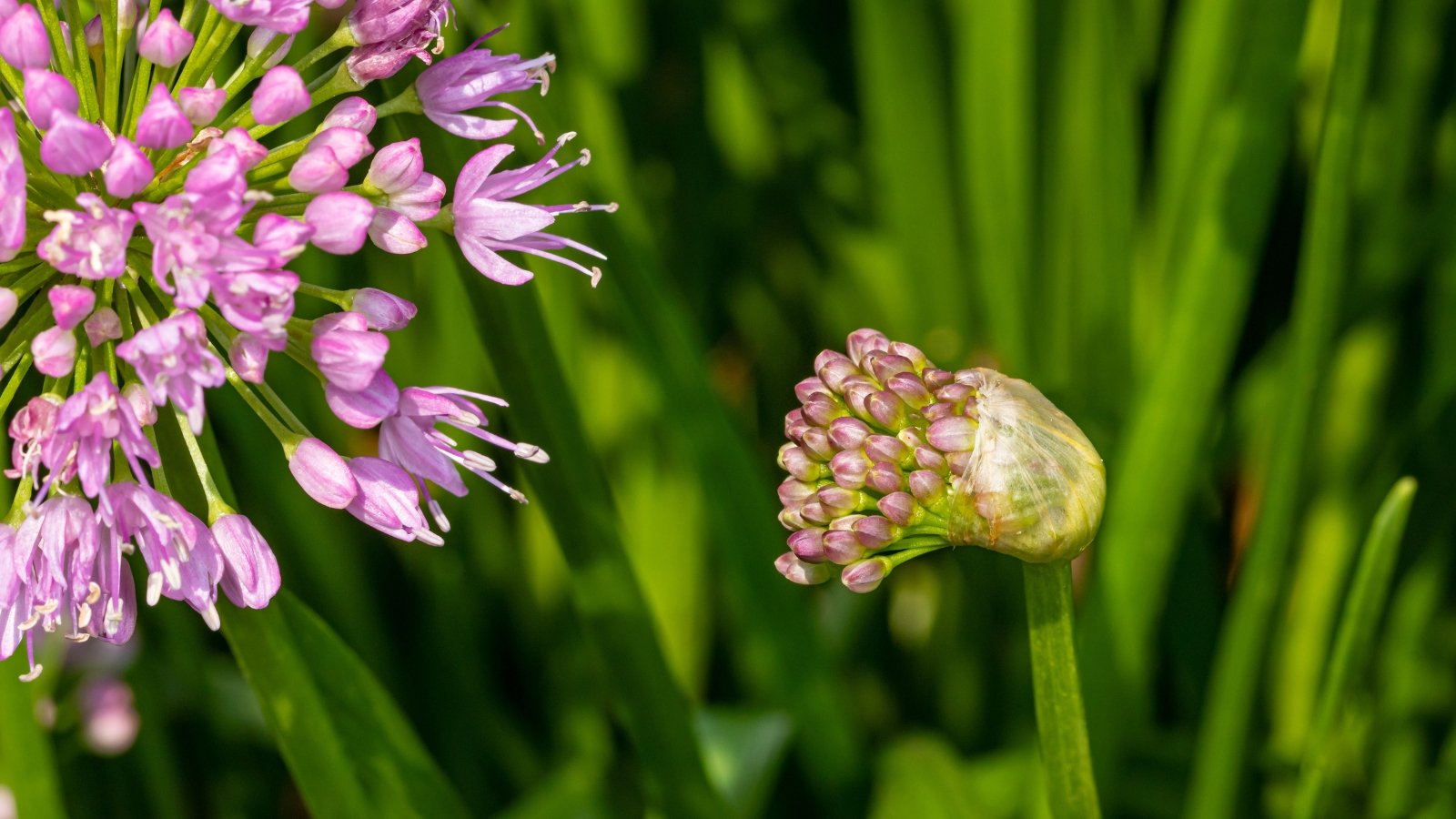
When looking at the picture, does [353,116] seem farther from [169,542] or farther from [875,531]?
[875,531]

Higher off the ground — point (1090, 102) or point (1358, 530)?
point (1090, 102)

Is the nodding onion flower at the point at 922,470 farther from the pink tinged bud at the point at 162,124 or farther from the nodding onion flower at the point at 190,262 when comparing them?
the pink tinged bud at the point at 162,124

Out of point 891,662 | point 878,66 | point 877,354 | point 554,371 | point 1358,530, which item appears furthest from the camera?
point 891,662

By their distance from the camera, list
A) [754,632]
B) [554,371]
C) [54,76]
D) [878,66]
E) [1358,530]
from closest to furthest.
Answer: [54,76] < [554,371] < [754,632] < [1358,530] < [878,66]

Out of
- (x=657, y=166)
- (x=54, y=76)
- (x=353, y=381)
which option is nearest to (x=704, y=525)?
(x=657, y=166)

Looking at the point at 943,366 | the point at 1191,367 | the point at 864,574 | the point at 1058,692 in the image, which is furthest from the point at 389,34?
the point at 943,366

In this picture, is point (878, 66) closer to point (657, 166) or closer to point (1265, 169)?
point (657, 166)
